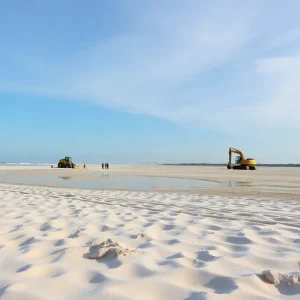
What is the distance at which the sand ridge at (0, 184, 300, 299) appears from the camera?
7.55 ft

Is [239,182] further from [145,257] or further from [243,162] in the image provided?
[243,162]

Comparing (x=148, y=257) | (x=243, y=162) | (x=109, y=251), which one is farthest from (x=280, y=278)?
(x=243, y=162)

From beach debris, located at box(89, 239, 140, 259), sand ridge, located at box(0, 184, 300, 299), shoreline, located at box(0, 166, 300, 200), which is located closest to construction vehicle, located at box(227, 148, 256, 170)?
shoreline, located at box(0, 166, 300, 200)

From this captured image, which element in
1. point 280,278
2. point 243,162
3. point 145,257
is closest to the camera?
point 280,278

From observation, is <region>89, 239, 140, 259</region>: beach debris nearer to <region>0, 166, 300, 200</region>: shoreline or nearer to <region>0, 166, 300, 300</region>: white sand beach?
<region>0, 166, 300, 300</region>: white sand beach

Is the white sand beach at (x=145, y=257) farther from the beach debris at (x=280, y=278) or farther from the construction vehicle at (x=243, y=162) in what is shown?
the construction vehicle at (x=243, y=162)

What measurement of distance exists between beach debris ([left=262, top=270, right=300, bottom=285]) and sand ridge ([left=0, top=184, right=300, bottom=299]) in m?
0.05

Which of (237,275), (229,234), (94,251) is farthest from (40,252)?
(229,234)

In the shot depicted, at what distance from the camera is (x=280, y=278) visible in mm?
2428

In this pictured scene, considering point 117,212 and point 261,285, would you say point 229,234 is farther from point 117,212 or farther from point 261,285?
point 117,212

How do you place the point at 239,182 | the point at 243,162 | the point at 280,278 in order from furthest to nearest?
the point at 243,162, the point at 239,182, the point at 280,278

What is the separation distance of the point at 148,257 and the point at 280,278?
3.93 feet

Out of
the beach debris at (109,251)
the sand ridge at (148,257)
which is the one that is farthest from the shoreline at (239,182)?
the beach debris at (109,251)

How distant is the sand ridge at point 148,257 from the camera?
7.55ft
